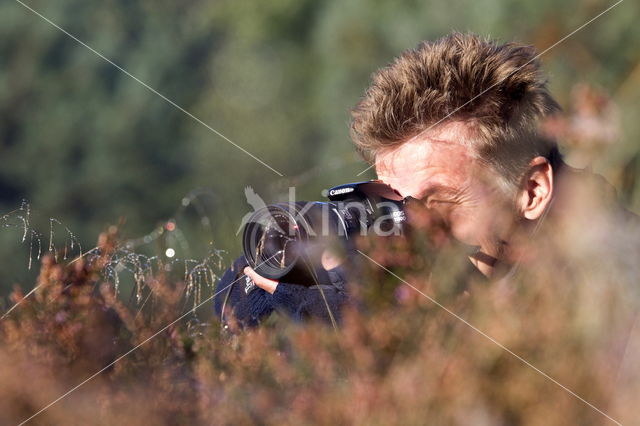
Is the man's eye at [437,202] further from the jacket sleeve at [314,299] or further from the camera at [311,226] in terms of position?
the jacket sleeve at [314,299]

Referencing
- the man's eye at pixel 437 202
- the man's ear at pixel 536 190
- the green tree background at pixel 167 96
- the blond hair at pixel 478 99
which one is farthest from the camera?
the green tree background at pixel 167 96

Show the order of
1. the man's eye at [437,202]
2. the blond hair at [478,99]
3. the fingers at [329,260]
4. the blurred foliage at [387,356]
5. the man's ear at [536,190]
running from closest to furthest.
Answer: the blurred foliage at [387,356] → the fingers at [329,260] → the man's eye at [437,202] → the man's ear at [536,190] → the blond hair at [478,99]

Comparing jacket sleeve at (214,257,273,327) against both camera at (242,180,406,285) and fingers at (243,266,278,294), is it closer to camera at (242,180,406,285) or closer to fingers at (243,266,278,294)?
fingers at (243,266,278,294)

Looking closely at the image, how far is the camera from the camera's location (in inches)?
71.5

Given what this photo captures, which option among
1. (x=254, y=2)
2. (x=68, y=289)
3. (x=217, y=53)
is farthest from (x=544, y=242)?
(x=217, y=53)

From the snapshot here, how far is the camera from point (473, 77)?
2373mm

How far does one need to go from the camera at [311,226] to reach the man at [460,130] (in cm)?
22

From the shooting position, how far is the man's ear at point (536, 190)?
2221 mm

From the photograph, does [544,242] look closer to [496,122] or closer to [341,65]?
[496,122]

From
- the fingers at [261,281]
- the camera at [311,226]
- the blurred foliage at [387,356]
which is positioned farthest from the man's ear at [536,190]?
the blurred foliage at [387,356]

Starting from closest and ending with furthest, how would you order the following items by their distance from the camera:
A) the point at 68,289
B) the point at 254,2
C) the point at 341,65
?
1. the point at 68,289
2. the point at 341,65
3. the point at 254,2

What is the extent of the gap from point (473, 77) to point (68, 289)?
3.56 ft

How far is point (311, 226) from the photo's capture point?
1.83m

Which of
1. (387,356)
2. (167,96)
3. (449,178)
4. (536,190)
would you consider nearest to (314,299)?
(449,178)
